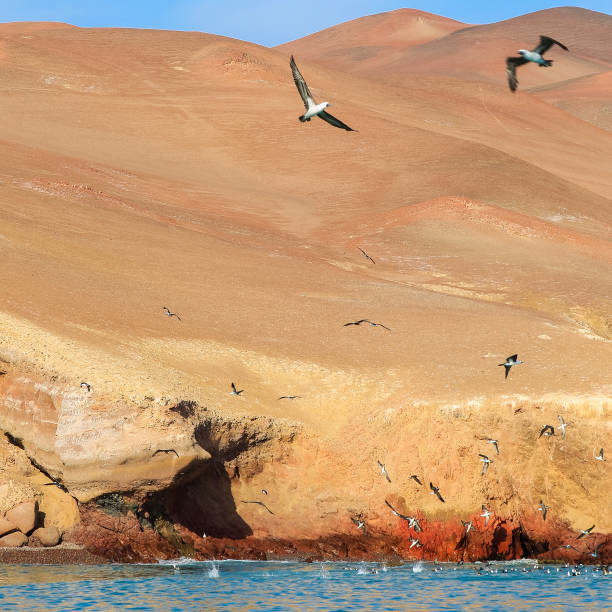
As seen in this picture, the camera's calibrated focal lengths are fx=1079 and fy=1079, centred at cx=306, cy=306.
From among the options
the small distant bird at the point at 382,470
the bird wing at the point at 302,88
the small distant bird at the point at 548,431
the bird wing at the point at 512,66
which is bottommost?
the small distant bird at the point at 382,470

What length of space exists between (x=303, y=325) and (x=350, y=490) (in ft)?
25.4

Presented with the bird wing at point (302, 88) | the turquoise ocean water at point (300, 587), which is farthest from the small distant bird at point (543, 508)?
the bird wing at point (302, 88)

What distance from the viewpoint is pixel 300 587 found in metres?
20.4

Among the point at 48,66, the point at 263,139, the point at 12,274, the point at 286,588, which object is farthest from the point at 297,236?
the point at 48,66

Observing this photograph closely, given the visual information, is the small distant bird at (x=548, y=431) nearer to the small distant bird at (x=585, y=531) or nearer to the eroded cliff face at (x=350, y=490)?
the eroded cliff face at (x=350, y=490)

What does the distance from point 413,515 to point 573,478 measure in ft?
12.1

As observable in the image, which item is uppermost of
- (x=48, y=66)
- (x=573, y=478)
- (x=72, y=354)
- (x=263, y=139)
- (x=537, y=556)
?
(x=48, y=66)

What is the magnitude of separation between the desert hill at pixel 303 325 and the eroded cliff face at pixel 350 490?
6cm

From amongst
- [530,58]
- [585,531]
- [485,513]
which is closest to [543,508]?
[585,531]

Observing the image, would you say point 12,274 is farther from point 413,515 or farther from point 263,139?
point 263,139

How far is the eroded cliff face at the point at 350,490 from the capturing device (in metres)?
23.4

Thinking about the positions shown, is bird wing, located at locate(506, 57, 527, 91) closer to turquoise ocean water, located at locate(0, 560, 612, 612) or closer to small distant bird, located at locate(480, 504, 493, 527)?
turquoise ocean water, located at locate(0, 560, 612, 612)

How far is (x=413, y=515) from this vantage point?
24.1 meters

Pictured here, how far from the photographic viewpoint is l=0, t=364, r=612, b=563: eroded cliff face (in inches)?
920
